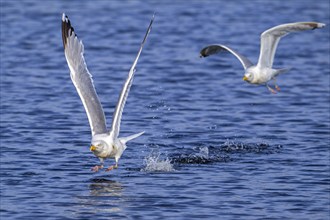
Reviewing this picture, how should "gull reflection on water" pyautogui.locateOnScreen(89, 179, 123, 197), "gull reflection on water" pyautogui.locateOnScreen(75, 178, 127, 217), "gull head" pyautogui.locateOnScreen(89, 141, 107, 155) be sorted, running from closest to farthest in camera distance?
"gull head" pyautogui.locateOnScreen(89, 141, 107, 155) < "gull reflection on water" pyautogui.locateOnScreen(75, 178, 127, 217) < "gull reflection on water" pyautogui.locateOnScreen(89, 179, 123, 197)

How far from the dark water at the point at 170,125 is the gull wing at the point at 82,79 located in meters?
1.12

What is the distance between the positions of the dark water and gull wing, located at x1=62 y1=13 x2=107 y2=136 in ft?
3.69

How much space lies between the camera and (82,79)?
14.2 metres

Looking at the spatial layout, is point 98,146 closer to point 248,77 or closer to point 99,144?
point 99,144

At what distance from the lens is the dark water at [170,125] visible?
1409cm

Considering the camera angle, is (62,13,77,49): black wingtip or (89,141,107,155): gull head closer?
(89,141,107,155): gull head

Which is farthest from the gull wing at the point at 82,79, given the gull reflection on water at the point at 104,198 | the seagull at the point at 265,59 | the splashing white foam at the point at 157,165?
the seagull at the point at 265,59

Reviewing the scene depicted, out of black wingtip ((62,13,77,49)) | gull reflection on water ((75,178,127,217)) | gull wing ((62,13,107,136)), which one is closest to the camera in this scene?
gull reflection on water ((75,178,127,217))

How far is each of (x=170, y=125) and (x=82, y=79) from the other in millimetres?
5566

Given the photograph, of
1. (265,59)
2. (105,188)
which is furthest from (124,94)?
(265,59)

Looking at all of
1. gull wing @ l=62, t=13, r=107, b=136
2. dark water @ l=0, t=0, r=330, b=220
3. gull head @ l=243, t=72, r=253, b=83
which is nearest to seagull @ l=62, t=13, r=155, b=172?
gull wing @ l=62, t=13, r=107, b=136

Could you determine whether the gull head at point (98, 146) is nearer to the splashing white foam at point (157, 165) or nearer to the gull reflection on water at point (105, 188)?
the gull reflection on water at point (105, 188)

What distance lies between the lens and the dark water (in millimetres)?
14086

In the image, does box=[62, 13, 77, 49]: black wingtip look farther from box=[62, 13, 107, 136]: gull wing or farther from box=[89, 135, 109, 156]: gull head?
box=[89, 135, 109, 156]: gull head
